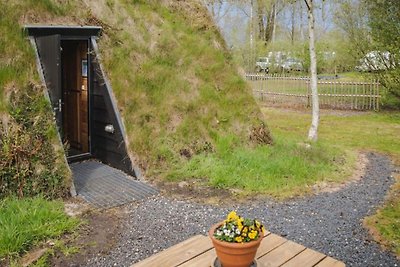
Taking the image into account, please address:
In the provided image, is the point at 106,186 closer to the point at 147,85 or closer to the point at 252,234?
the point at 147,85

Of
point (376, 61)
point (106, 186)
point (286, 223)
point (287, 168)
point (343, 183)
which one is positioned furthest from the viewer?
point (376, 61)

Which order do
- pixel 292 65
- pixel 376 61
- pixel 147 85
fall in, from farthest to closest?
pixel 292 65, pixel 376 61, pixel 147 85

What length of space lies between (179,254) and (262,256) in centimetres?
69

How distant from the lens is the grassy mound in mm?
5910

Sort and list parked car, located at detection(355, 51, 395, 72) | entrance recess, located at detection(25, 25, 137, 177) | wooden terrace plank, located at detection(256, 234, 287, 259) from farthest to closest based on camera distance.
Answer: parked car, located at detection(355, 51, 395, 72) < entrance recess, located at detection(25, 25, 137, 177) < wooden terrace plank, located at detection(256, 234, 287, 259)

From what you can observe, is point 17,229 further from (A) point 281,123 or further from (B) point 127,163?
(A) point 281,123

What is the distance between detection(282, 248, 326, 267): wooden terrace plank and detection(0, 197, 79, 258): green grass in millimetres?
3009

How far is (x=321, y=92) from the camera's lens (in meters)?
18.5

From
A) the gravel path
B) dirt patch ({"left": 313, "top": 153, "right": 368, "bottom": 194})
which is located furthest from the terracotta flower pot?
dirt patch ({"left": 313, "top": 153, "right": 368, "bottom": 194})

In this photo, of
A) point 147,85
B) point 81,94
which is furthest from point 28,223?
point 81,94

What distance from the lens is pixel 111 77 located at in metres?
7.39

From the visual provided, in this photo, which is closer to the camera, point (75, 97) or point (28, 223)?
point (28, 223)

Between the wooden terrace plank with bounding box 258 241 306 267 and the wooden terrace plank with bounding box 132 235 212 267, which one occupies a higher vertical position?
the wooden terrace plank with bounding box 132 235 212 267

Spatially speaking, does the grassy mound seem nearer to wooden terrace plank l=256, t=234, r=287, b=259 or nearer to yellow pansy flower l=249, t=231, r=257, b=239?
wooden terrace plank l=256, t=234, r=287, b=259
